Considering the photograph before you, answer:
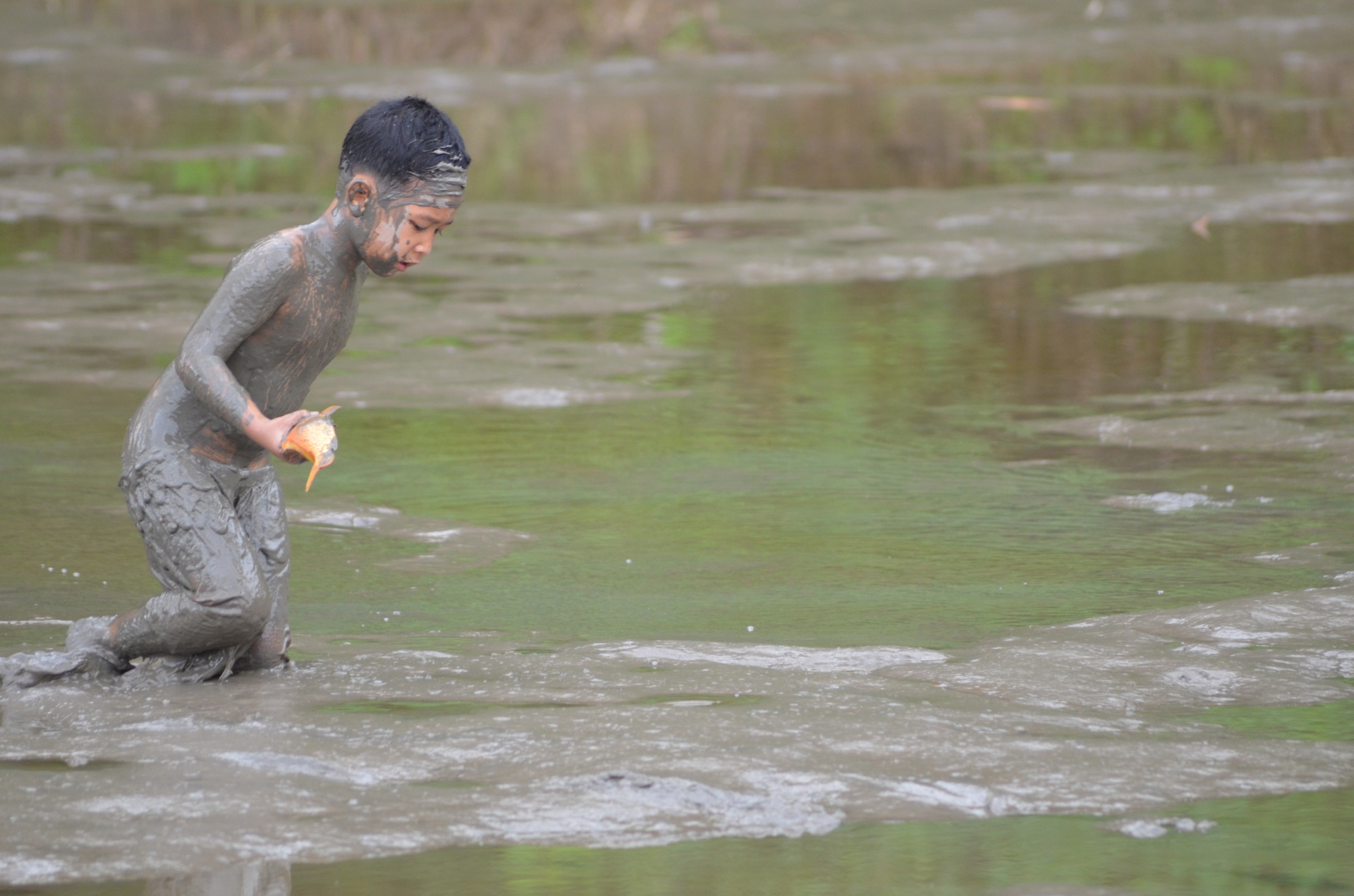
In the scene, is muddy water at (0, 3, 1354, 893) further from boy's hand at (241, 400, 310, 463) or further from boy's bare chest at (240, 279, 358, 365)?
boy's bare chest at (240, 279, 358, 365)

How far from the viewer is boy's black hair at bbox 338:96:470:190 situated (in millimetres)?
3814

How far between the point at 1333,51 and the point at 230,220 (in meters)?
11.2

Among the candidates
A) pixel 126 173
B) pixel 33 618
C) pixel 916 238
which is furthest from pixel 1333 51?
pixel 33 618

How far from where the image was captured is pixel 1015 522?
527 cm

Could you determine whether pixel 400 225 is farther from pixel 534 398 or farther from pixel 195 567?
pixel 534 398

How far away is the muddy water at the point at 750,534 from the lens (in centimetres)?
312

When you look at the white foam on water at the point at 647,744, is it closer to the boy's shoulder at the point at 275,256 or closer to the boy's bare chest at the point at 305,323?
the boy's bare chest at the point at 305,323

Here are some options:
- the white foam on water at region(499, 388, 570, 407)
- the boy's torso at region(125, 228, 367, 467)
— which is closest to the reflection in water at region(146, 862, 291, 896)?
the boy's torso at region(125, 228, 367, 467)

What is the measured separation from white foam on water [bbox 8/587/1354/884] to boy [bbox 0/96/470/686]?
0.11 meters

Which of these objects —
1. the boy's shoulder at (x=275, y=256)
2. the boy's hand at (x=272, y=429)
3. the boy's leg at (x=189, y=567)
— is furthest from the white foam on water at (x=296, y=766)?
the boy's shoulder at (x=275, y=256)

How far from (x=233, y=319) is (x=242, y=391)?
7.0 inches

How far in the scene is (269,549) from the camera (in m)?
4.08

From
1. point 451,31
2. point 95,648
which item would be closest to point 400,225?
point 95,648

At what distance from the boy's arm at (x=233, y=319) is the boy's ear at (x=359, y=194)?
0.15m
